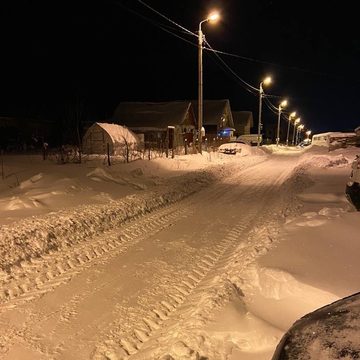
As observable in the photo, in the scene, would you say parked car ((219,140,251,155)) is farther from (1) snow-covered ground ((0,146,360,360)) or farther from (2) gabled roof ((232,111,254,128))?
(2) gabled roof ((232,111,254,128))

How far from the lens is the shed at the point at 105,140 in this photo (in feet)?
90.4

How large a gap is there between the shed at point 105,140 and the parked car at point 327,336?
82.3 feet

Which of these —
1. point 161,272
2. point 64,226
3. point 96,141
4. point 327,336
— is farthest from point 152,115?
point 327,336

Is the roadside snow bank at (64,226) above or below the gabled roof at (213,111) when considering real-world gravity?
below

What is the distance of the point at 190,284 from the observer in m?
5.48

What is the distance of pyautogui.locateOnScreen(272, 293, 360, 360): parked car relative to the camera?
192 cm

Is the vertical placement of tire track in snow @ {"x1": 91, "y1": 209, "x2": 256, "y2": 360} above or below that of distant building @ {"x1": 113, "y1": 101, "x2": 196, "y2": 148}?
below

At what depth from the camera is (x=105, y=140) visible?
91.1ft

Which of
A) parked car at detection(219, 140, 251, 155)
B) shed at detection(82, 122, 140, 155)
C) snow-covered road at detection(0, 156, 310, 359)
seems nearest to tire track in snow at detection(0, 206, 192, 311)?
snow-covered road at detection(0, 156, 310, 359)

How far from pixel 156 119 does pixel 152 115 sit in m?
1.10

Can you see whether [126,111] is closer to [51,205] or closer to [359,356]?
[51,205]

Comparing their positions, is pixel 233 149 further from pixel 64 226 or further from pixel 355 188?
pixel 64 226

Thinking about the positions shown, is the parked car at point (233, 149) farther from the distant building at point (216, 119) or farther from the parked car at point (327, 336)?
the parked car at point (327, 336)

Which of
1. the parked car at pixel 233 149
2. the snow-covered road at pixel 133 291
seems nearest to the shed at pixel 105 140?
the parked car at pixel 233 149
